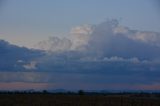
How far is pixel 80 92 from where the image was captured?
13775 cm
